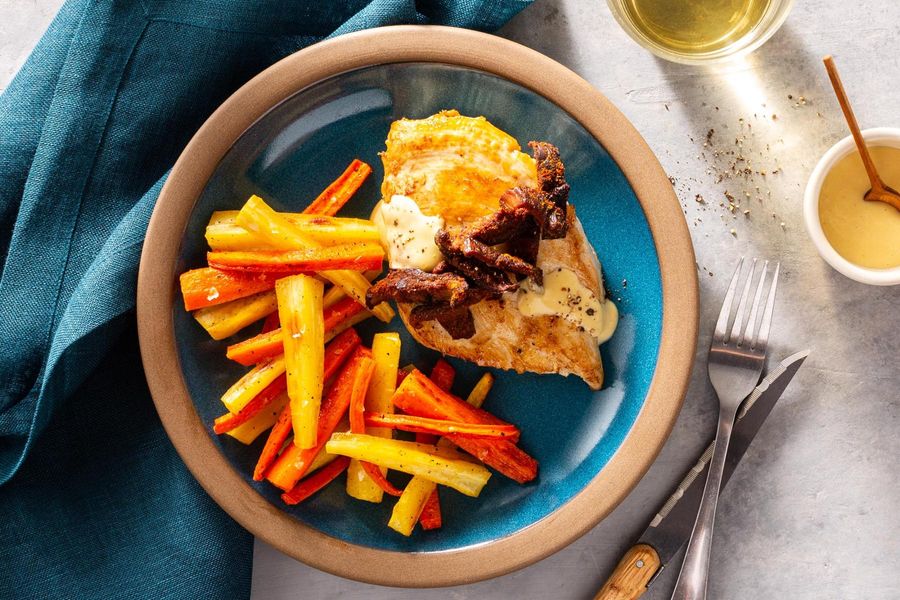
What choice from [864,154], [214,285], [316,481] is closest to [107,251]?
[214,285]

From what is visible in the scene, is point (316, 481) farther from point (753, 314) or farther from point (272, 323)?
point (753, 314)

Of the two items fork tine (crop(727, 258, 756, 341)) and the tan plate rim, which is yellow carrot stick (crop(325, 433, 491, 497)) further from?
fork tine (crop(727, 258, 756, 341))

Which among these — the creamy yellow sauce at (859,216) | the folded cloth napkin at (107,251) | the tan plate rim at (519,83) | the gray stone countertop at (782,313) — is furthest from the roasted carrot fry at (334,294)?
the creamy yellow sauce at (859,216)

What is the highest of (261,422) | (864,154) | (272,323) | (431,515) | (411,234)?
(864,154)

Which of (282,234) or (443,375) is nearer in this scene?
(282,234)

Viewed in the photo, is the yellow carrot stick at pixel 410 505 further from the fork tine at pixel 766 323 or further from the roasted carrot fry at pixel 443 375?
the fork tine at pixel 766 323
